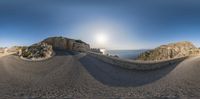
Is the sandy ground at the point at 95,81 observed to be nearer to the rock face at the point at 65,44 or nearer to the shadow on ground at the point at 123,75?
the shadow on ground at the point at 123,75

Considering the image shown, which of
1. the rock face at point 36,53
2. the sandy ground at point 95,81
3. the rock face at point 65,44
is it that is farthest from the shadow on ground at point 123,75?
the rock face at point 65,44

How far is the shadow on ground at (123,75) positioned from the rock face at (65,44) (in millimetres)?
38058

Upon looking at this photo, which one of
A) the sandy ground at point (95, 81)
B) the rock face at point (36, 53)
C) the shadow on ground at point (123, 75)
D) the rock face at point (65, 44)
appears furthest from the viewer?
the rock face at point (65, 44)

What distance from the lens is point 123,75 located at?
4047cm

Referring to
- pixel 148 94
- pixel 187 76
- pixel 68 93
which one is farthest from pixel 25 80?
pixel 187 76

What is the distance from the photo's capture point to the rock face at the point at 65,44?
279 feet

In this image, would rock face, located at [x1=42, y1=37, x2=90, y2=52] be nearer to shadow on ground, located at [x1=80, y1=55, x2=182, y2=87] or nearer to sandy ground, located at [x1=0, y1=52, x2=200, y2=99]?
Answer: sandy ground, located at [x1=0, y1=52, x2=200, y2=99]

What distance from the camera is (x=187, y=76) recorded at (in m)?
35.1

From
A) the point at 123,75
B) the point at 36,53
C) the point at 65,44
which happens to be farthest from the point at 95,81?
the point at 65,44

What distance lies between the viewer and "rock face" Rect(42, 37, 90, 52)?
3342 inches

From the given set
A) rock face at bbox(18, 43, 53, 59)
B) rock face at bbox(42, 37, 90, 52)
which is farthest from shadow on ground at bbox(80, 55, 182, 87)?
rock face at bbox(42, 37, 90, 52)

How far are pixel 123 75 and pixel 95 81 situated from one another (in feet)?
17.9

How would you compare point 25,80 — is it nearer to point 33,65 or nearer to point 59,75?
point 59,75

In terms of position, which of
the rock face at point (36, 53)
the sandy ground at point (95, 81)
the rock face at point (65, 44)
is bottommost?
the sandy ground at point (95, 81)
